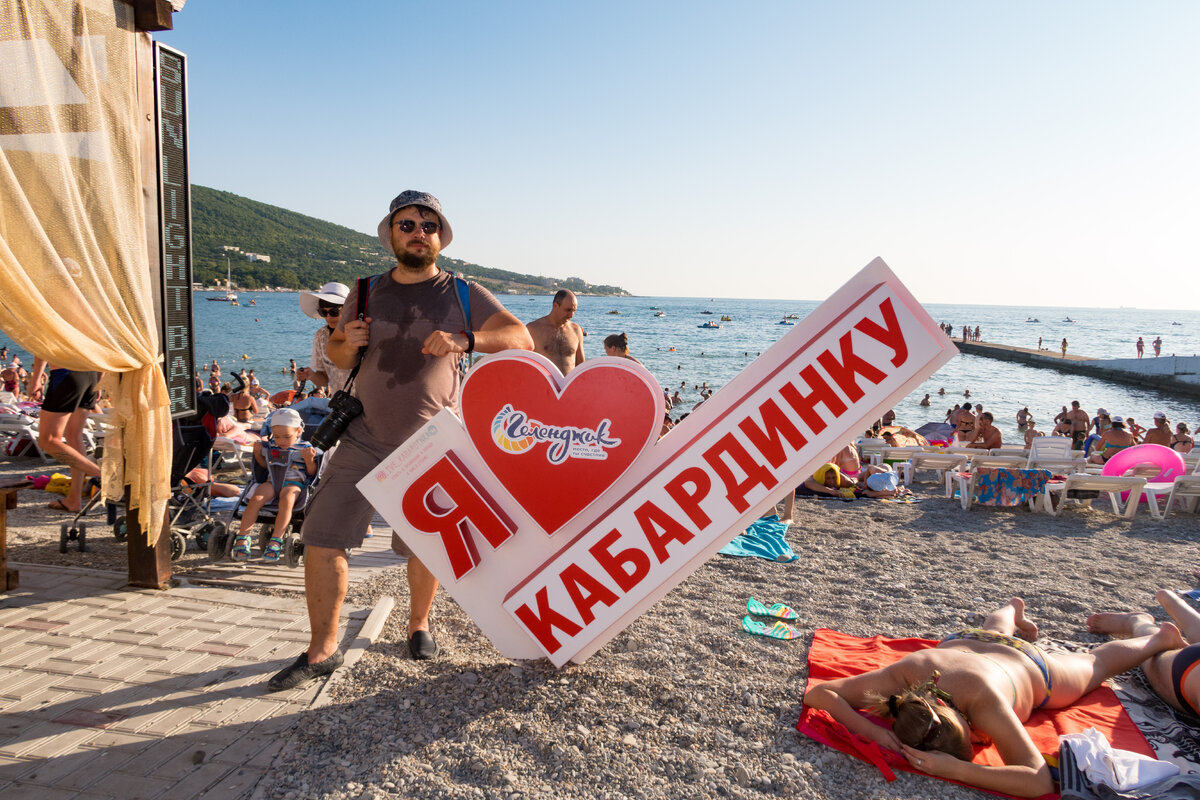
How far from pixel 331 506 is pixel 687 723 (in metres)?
1.82

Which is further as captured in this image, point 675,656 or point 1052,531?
point 1052,531

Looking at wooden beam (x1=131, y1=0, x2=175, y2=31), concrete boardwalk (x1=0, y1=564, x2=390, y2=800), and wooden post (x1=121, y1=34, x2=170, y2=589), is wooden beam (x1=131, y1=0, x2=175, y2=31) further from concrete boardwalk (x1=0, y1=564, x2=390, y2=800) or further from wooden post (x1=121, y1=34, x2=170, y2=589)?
concrete boardwalk (x1=0, y1=564, x2=390, y2=800)

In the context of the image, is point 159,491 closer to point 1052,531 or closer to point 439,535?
point 439,535

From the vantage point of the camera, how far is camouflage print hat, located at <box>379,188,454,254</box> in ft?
9.66

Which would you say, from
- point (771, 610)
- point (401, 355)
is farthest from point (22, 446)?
point (771, 610)

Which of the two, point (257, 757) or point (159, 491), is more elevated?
point (159, 491)

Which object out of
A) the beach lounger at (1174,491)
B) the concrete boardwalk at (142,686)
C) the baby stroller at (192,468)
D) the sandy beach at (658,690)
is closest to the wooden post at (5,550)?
the concrete boardwalk at (142,686)

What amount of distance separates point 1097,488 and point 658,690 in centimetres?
699

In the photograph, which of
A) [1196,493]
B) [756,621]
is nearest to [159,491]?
[756,621]

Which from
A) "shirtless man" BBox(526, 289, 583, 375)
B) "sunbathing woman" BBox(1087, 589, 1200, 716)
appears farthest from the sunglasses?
"sunbathing woman" BBox(1087, 589, 1200, 716)

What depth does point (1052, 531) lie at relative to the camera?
22.4 ft

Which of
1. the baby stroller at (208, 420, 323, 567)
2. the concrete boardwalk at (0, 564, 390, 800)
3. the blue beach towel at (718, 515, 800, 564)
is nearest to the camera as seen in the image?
the concrete boardwalk at (0, 564, 390, 800)

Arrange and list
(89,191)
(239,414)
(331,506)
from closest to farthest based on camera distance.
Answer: (331,506) → (89,191) → (239,414)

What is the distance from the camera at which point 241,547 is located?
4.64m
